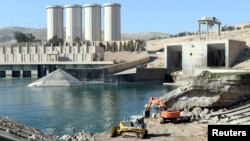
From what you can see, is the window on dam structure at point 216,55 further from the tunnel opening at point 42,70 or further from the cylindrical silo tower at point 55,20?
the cylindrical silo tower at point 55,20

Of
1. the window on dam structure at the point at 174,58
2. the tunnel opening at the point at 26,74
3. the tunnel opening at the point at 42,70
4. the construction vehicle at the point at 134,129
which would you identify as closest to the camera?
the construction vehicle at the point at 134,129

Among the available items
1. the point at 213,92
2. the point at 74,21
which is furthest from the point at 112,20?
the point at 213,92

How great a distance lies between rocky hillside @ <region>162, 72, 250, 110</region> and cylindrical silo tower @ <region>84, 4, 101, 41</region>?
348 feet

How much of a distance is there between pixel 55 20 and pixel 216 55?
7463 cm

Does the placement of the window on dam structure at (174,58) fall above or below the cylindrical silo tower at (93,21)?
below

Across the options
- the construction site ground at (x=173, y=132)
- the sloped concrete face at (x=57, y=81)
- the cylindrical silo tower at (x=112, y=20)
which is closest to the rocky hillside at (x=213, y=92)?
the construction site ground at (x=173, y=132)

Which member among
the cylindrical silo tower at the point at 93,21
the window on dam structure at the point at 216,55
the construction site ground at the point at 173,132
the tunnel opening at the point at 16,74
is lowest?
the tunnel opening at the point at 16,74

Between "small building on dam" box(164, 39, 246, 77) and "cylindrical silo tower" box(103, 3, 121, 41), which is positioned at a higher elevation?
"cylindrical silo tower" box(103, 3, 121, 41)

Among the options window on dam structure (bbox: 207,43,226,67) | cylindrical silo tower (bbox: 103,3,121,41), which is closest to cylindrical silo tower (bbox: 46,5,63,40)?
cylindrical silo tower (bbox: 103,3,121,41)

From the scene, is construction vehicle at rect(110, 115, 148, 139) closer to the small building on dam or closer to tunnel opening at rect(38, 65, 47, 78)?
the small building on dam

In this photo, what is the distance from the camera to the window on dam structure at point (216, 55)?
6912 centimetres

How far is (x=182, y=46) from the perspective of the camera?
237 feet

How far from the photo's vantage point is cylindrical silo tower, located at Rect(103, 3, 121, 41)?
427 feet

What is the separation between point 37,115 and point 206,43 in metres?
41.1
